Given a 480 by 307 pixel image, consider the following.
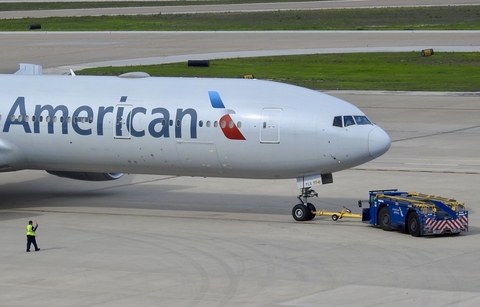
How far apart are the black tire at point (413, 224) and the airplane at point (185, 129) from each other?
2.62 metres

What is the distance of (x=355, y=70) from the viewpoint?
3312 inches

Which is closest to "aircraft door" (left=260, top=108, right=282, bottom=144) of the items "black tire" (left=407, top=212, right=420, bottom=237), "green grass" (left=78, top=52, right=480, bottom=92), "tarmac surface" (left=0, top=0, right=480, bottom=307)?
"tarmac surface" (left=0, top=0, right=480, bottom=307)

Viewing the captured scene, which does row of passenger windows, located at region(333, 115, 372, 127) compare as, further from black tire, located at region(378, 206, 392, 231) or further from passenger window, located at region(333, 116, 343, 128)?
black tire, located at region(378, 206, 392, 231)

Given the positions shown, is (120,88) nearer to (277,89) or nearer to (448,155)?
Answer: (277,89)

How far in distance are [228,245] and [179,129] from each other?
5.68 metres

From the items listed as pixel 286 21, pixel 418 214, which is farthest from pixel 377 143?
pixel 286 21

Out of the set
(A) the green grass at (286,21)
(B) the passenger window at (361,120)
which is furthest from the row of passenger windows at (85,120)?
(A) the green grass at (286,21)

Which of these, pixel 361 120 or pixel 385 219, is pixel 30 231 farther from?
pixel 361 120

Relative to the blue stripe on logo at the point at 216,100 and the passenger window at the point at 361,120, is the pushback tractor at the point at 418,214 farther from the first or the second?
the blue stripe on logo at the point at 216,100

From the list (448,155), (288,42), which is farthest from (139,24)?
(448,155)

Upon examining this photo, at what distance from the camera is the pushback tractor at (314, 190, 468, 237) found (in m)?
31.3

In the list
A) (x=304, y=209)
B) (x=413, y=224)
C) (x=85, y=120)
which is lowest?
(x=413, y=224)

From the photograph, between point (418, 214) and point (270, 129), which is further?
point (270, 129)

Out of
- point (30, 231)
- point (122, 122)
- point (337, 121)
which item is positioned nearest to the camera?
point (30, 231)
